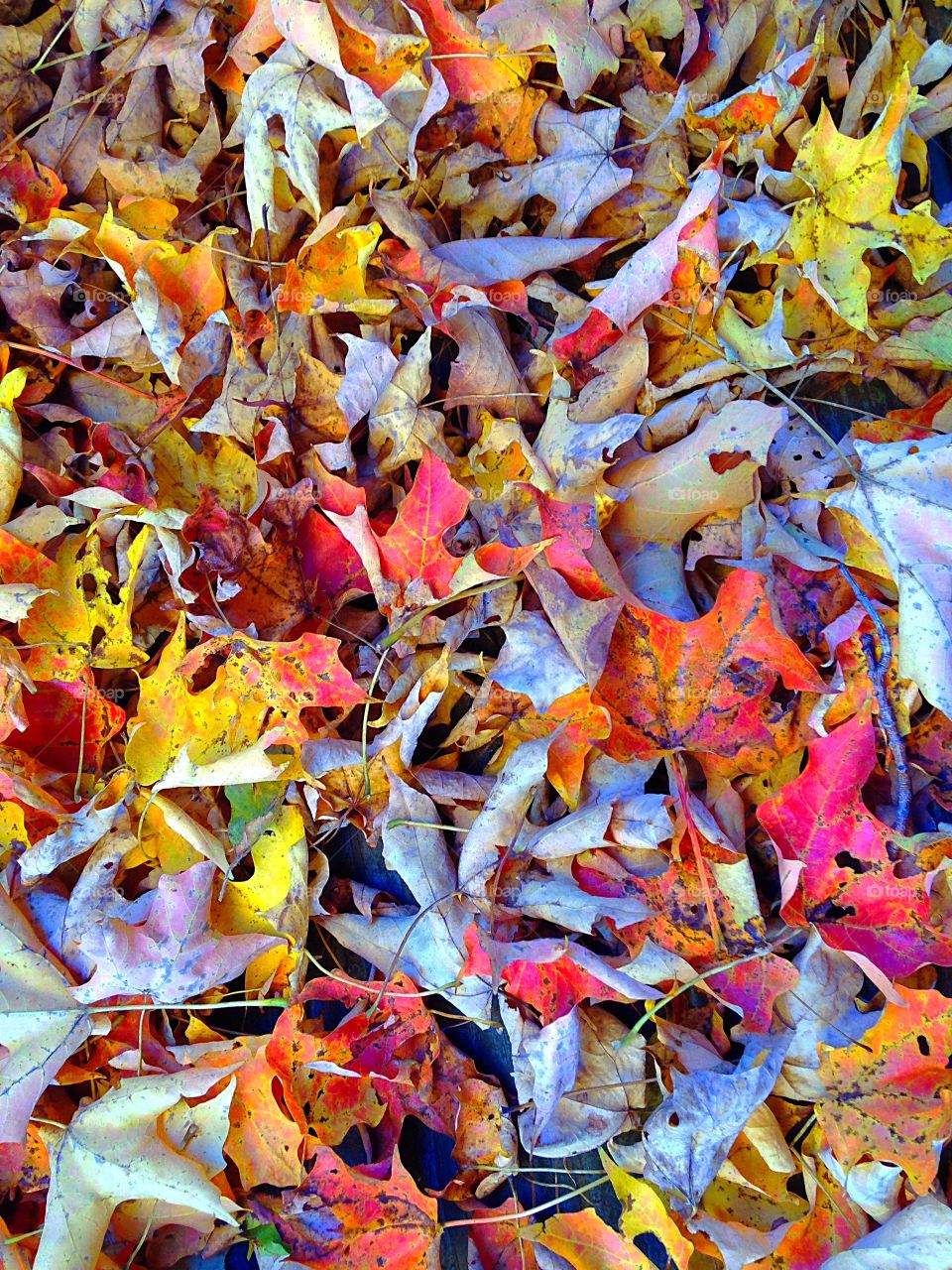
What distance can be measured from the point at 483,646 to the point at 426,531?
6.6 inches

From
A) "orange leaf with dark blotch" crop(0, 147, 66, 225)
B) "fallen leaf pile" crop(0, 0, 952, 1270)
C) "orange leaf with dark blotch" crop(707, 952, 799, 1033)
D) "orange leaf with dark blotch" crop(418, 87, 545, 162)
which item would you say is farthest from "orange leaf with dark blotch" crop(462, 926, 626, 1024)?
"orange leaf with dark blotch" crop(0, 147, 66, 225)

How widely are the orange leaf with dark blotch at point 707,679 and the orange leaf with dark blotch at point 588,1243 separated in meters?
0.51

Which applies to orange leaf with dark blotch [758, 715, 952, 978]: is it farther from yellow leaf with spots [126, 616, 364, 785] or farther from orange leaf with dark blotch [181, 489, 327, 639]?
orange leaf with dark blotch [181, 489, 327, 639]

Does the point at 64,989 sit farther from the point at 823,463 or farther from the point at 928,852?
the point at 823,463

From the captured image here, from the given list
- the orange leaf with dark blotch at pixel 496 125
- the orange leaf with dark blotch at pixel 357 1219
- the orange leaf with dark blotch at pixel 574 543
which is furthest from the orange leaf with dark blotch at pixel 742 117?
the orange leaf with dark blotch at pixel 357 1219

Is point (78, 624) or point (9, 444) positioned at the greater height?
point (9, 444)

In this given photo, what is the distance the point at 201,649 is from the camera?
47.2 inches

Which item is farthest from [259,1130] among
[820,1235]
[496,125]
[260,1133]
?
[496,125]

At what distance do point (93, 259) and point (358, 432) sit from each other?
1.60 feet

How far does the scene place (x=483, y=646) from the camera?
48.3 inches

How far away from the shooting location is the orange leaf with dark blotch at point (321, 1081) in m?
1.17

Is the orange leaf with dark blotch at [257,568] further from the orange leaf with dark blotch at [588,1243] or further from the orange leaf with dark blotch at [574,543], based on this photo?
the orange leaf with dark blotch at [588,1243]

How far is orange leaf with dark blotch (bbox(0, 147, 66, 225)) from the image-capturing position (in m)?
1.39

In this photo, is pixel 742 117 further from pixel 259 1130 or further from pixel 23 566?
pixel 259 1130
